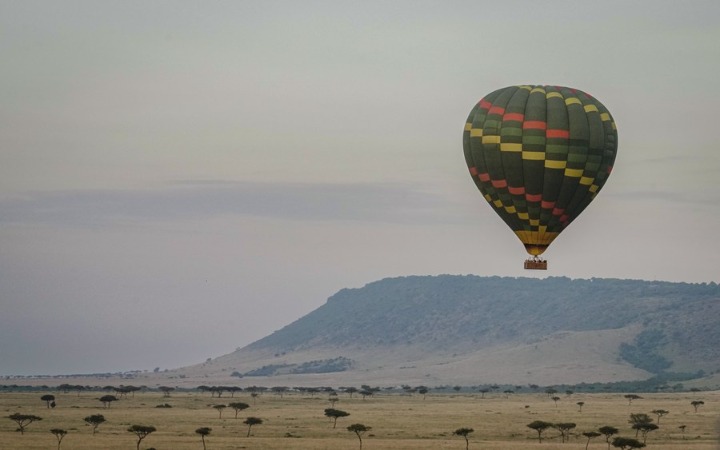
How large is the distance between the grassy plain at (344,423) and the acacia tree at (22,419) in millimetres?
660

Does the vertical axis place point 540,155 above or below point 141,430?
above

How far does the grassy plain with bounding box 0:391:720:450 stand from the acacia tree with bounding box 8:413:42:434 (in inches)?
26.0

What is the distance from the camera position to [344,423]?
10975cm

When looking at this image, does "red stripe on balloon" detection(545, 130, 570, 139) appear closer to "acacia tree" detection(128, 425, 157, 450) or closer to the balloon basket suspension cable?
the balloon basket suspension cable

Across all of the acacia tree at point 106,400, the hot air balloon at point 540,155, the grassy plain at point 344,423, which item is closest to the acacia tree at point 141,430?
the grassy plain at point 344,423

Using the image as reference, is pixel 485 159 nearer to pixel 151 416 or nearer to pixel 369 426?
pixel 369 426

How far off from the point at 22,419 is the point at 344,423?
28.8m

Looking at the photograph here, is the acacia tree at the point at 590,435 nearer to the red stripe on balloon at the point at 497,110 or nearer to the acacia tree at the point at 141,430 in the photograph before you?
the acacia tree at the point at 141,430

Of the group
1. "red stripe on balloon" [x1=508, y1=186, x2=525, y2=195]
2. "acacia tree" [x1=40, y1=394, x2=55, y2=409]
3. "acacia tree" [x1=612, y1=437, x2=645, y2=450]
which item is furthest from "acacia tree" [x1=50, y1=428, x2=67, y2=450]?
A: "red stripe on balloon" [x1=508, y1=186, x2=525, y2=195]

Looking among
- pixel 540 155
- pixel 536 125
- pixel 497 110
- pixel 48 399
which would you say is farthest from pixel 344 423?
pixel 536 125

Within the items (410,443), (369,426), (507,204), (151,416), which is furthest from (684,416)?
(507,204)

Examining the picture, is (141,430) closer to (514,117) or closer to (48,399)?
(514,117)

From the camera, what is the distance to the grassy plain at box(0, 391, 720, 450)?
87.5m

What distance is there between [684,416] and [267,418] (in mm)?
Result: 43060
